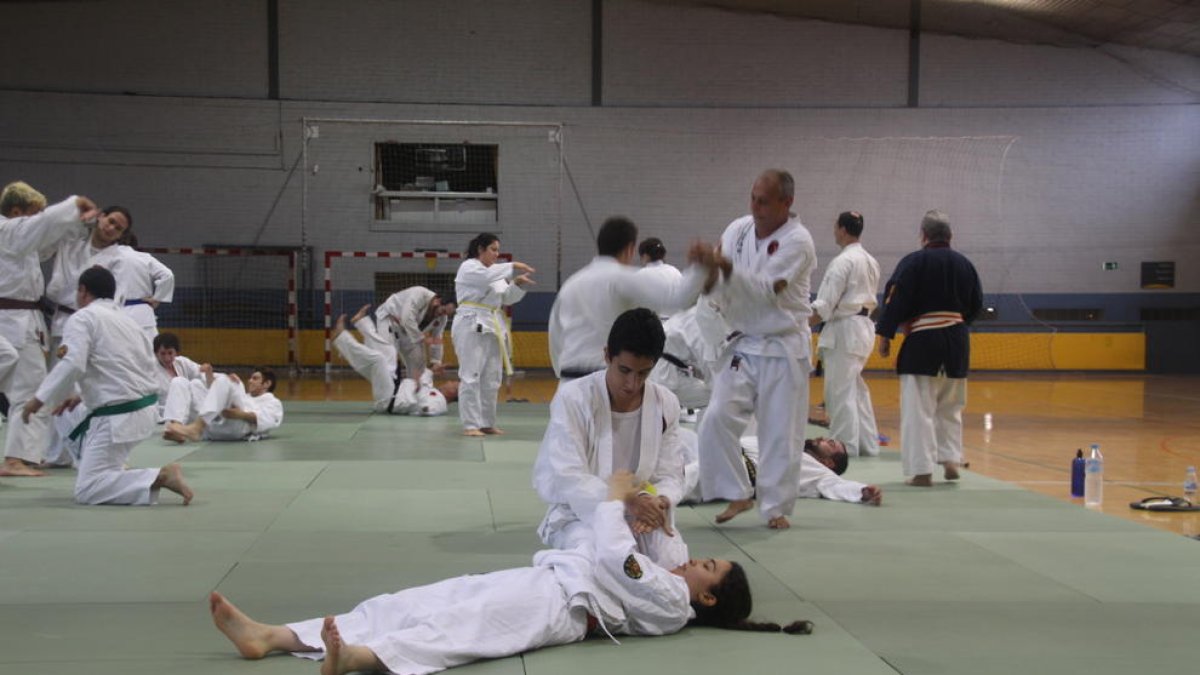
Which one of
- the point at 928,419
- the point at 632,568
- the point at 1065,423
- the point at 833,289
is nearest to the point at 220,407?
the point at 833,289

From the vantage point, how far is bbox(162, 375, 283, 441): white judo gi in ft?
28.8

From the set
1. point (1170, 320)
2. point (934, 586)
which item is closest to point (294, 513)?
point (934, 586)

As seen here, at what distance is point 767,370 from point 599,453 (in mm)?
1827

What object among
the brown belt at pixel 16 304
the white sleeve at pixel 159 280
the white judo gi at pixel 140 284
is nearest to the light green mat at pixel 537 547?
the brown belt at pixel 16 304

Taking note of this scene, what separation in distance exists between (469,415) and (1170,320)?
1448 centimetres

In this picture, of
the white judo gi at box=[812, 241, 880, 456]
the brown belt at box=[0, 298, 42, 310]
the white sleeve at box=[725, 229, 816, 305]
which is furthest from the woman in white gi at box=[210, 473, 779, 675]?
the white judo gi at box=[812, 241, 880, 456]

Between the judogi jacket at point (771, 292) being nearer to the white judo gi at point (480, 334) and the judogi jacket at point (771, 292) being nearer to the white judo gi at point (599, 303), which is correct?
the white judo gi at point (599, 303)

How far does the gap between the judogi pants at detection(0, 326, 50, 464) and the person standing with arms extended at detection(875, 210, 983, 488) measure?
5.66 meters

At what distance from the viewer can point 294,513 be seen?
6.00 meters

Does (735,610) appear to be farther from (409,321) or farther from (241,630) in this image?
(409,321)

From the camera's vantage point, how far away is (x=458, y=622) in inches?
131

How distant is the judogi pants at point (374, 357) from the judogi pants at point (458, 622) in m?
8.34

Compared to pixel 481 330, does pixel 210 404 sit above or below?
below

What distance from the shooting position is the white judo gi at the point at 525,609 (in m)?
3.28
